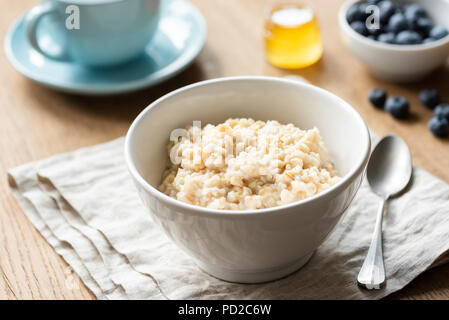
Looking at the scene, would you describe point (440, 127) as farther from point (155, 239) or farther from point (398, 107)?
point (155, 239)

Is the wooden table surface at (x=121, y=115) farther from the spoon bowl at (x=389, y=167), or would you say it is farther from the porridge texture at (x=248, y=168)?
the porridge texture at (x=248, y=168)

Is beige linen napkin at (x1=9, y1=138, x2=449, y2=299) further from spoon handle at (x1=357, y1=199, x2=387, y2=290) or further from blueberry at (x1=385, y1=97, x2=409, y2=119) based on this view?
blueberry at (x1=385, y1=97, x2=409, y2=119)

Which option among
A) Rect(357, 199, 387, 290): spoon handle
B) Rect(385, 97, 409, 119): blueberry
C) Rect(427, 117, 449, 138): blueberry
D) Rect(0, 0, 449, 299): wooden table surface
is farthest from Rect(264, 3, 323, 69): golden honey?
Rect(357, 199, 387, 290): spoon handle

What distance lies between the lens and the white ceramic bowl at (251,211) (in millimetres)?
823

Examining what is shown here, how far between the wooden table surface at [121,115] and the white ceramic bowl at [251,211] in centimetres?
20

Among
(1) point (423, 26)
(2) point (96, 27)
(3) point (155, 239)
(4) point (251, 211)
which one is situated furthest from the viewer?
(1) point (423, 26)

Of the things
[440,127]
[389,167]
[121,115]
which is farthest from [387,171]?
[121,115]

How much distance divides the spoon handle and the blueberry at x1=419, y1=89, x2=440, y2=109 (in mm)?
458

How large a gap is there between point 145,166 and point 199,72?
59 centimetres

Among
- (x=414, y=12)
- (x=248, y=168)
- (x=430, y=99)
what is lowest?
(x=430, y=99)

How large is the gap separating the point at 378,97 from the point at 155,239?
0.64 m

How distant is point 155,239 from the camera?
1.05 m

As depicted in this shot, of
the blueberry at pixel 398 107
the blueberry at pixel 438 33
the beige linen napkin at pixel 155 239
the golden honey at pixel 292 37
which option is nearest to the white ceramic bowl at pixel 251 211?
the beige linen napkin at pixel 155 239
